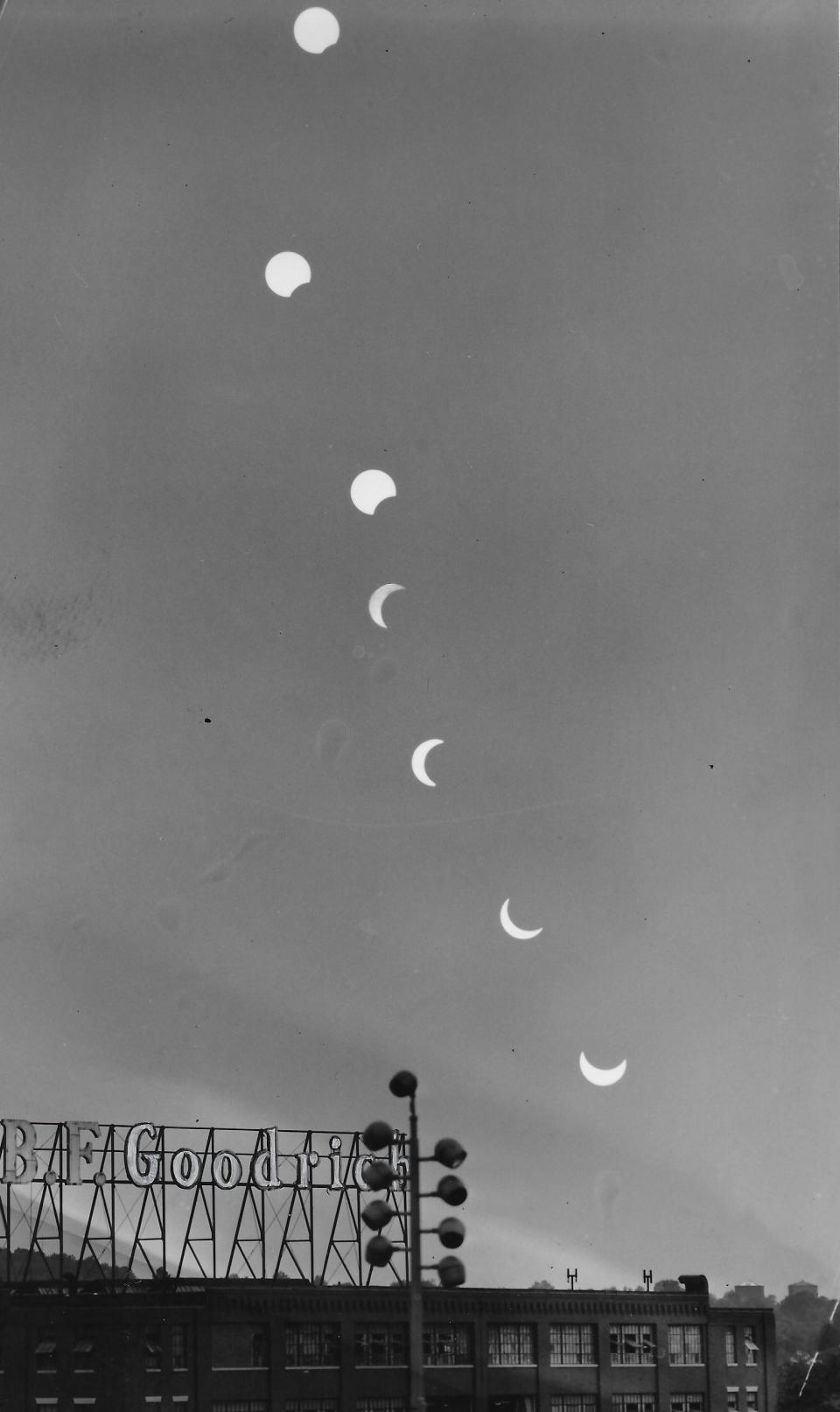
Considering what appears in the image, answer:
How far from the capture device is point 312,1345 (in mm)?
51406

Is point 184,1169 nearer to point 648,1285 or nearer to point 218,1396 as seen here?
point 218,1396

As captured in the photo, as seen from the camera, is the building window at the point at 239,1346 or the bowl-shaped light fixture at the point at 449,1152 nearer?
the bowl-shaped light fixture at the point at 449,1152

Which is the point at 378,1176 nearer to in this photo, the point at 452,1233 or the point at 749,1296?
the point at 452,1233

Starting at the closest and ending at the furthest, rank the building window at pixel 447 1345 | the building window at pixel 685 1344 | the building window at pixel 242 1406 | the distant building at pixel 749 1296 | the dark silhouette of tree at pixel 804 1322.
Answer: the building window at pixel 242 1406, the building window at pixel 447 1345, the building window at pixel 685 1344, the distant building at pixel 749 1296, the dark silhouette of tree at pixel 804 1322

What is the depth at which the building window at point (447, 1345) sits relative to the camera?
2099 inches

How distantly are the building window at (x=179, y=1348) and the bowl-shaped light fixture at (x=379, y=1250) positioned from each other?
33.1 m

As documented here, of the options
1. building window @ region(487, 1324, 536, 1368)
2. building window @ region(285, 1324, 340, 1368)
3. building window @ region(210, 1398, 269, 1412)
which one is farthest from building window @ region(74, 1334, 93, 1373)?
building window @ region(487, 1324, 536, 1368)

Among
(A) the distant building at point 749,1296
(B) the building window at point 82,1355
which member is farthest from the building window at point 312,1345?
(A) the distant building at point 749,1296

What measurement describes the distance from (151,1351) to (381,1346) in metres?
8.09

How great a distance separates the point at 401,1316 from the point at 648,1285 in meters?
10.0

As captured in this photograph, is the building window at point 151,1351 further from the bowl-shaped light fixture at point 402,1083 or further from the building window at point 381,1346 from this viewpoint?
the bowl-shaped light fixture at point 402,1083

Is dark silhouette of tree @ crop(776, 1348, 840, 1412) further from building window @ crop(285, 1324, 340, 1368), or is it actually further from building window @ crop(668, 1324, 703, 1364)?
building window @ crop(285, 1324, 340, 1368)

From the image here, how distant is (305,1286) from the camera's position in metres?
52.2

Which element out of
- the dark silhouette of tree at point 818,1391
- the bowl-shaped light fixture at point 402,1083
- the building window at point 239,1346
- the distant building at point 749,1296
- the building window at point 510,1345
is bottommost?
the bowl-shaped light fixture at point 402,1083
